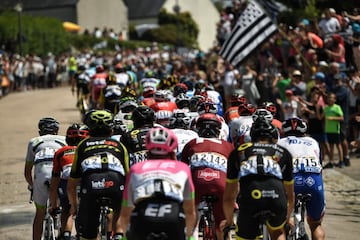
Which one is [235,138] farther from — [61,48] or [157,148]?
[61,48]

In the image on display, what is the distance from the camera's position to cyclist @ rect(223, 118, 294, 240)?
909 cm

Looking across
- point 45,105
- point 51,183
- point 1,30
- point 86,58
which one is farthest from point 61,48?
point 51,183

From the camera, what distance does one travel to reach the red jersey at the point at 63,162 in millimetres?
11219

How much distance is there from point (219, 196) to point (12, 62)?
3513 centimetres

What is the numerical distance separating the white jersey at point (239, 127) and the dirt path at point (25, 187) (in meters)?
1.98

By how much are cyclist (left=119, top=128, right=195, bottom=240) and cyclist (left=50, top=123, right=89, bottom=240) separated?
9.50 feet

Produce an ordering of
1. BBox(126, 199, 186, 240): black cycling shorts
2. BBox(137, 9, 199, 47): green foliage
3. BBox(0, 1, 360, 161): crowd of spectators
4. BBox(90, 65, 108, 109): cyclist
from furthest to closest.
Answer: BBox(137, 9, 199, 47): green foliage
BBox(90, 65, 108, 109): cyclist
BBox(0, 1, 360, 161): crowd of spectators
BBox(126, 199, 186, 240): black cycling shorts

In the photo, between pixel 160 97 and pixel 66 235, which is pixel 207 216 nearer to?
pixel 66 235

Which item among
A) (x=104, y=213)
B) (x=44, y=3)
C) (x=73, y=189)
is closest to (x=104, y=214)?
(x=104, y=213)

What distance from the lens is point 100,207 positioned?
10.1 meters

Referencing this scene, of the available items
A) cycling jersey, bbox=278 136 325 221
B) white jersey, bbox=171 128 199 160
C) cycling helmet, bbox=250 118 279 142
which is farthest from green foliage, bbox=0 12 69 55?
cycling helmet, bbox=250 118 279 142

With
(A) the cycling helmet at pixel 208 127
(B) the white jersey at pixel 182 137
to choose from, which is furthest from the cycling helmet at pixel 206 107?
(A) the cycling helmet at pixel 208 127

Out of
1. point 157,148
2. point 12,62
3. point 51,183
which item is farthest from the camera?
point 12,62

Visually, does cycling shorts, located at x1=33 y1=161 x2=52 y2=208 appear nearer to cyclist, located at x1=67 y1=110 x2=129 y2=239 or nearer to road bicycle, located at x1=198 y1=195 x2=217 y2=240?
cyclist, located at x1=67 y1=110 x2=129 y2=239
